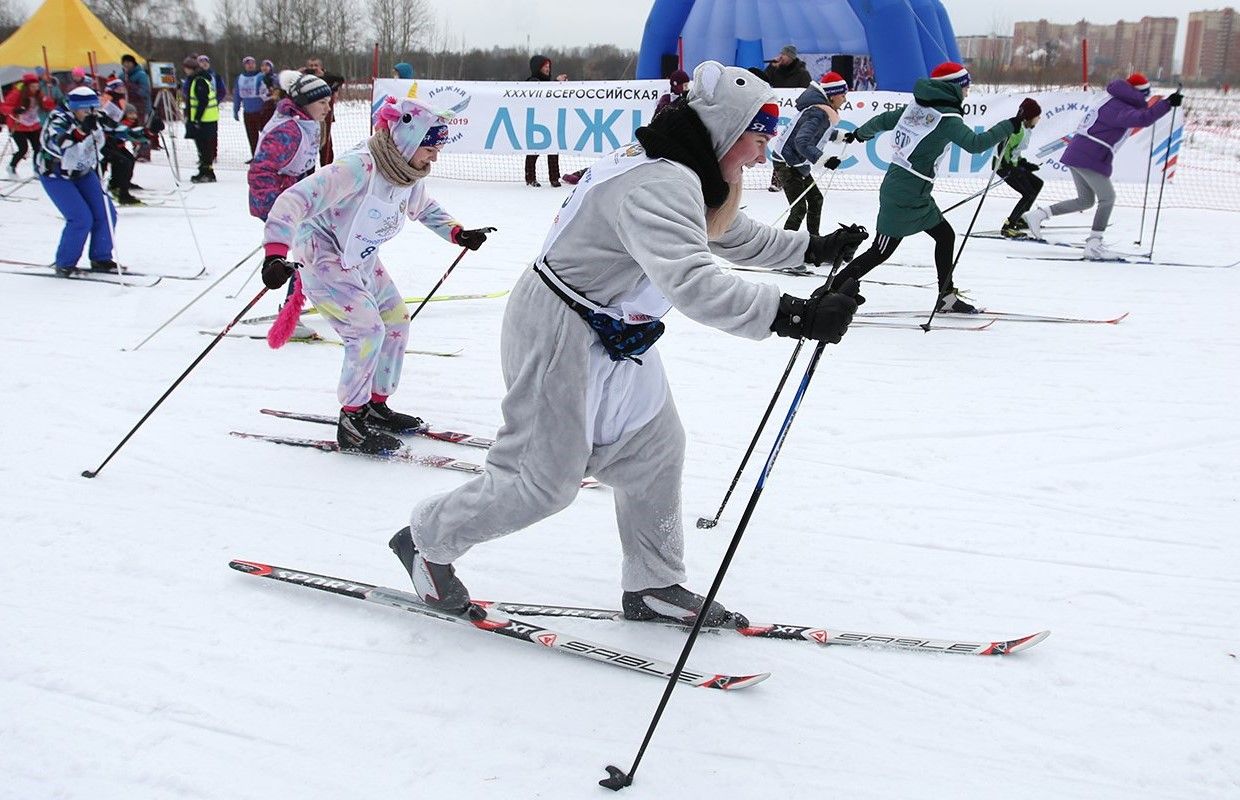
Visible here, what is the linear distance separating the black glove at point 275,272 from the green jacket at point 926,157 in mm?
4487

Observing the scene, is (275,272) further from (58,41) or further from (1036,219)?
(58,41)

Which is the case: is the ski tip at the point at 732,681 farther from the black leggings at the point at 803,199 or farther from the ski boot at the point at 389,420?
the black leggings at the point at 803,199

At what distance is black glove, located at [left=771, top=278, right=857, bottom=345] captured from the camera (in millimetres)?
2211

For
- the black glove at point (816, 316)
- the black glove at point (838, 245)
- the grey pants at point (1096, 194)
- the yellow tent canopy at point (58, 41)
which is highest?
the yellow tent canopy at point (58, 41)

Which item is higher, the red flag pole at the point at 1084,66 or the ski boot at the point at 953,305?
the red flag pole at the point at 1084,66

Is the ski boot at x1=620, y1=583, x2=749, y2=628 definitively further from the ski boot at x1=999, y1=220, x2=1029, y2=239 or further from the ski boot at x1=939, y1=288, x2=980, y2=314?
the ski boot at x1=999, y1=220, x2=1029, y2=239

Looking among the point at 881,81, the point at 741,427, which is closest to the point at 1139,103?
the point at 881,81

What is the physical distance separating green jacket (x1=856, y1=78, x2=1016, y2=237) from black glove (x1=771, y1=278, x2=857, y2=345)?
4.84 m

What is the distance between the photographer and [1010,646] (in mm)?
2914

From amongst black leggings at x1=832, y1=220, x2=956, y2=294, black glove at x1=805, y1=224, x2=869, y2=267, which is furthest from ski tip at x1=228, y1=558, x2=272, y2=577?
black leggings at x1=832, y1=220, x2=956, y2=294

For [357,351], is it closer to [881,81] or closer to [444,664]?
[444,664]

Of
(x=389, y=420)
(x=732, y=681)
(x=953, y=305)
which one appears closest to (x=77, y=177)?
(x=389, y=420)

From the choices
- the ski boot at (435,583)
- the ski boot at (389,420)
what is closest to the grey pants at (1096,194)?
the ski boot at (389,420)

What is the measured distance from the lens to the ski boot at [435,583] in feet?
9.63
